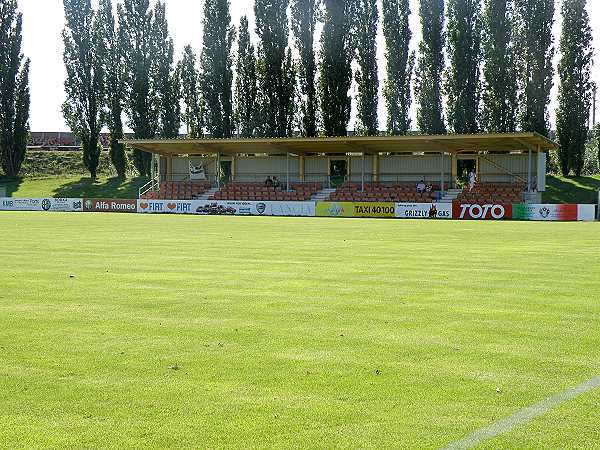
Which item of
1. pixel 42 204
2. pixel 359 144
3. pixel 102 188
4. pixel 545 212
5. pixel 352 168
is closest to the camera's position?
pixel 545 212

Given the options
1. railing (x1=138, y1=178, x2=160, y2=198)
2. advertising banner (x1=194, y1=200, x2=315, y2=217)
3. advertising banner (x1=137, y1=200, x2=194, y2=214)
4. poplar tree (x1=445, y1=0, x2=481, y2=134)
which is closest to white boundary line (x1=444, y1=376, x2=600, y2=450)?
advertising banner (x1=194, y1=200, x2=315, y2=217)

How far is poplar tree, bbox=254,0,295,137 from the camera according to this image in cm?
6034

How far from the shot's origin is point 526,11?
183 feet

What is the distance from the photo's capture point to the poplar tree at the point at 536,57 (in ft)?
182

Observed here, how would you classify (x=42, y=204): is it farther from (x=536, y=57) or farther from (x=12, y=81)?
(x=536, y=57)

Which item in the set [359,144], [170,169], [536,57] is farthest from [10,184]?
[536,57]

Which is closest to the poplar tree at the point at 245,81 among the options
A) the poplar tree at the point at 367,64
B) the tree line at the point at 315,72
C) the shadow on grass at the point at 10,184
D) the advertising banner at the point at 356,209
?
the tree line at the point at 315,72

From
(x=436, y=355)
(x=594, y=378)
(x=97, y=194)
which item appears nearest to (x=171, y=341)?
(x=436, y=355)

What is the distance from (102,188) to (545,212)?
3732cm

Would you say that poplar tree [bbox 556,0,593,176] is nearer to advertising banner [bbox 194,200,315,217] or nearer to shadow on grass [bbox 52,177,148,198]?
advertising banner [bbox 194,200,315,217]

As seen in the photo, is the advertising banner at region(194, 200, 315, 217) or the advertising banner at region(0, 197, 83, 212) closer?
the advertising banner at region(194, 200, 315, 217)

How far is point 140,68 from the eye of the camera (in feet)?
209

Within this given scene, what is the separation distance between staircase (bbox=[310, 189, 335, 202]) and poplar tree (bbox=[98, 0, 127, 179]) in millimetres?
20051

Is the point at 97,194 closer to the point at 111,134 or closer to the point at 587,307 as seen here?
the point at 111,134
